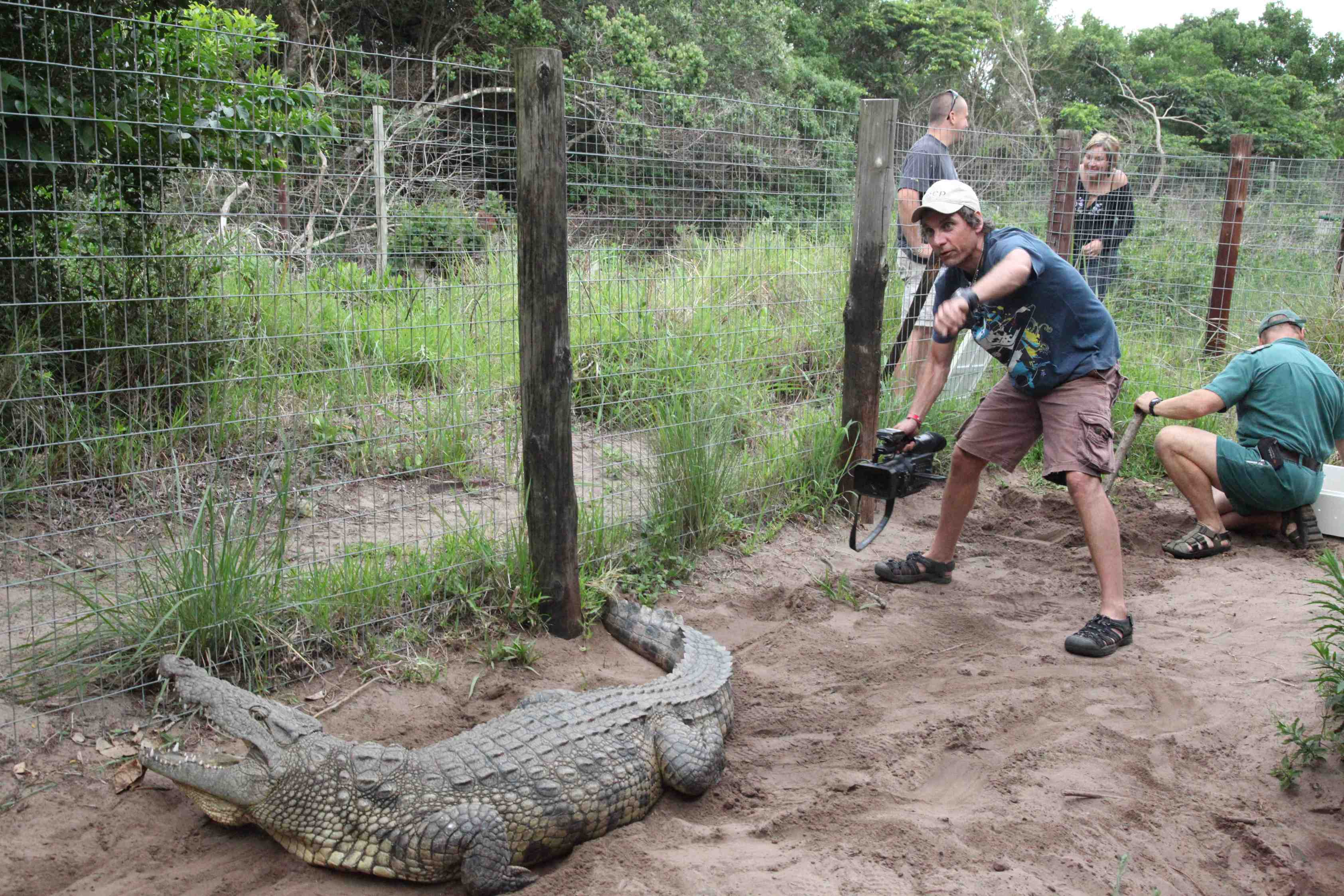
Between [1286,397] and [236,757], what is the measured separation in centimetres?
501

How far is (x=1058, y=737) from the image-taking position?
10.6ft

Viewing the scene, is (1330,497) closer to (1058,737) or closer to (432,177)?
(1058,737)

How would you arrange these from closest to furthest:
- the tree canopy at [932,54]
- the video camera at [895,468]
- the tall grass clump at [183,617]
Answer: the tall grass clump at [183,617] < the video camera at [895,468] < the tree canopy at [932,54]

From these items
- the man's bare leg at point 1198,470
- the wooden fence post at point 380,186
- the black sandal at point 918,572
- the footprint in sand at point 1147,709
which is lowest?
the footprint in sand at point 1147,709

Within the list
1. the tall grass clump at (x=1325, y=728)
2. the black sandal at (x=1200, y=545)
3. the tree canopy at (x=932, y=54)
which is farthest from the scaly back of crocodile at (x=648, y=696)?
the tree canopy at (x=932, y=54)

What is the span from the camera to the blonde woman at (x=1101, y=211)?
711cm

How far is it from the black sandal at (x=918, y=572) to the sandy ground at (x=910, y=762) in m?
0.06

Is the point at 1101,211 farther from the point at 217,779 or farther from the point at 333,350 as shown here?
the point at 217,779

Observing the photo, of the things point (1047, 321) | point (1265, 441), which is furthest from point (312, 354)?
point (1265, 441)

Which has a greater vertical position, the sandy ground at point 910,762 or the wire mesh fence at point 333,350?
the wire mesh fence at point 333,350

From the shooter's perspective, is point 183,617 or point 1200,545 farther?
point 1200,545

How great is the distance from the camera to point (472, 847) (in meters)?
2.59

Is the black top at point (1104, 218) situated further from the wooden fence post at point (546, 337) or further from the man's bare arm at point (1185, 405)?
the wooden fence post at point (546, 337)

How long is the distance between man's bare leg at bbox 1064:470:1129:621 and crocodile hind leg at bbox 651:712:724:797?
1921 mm
